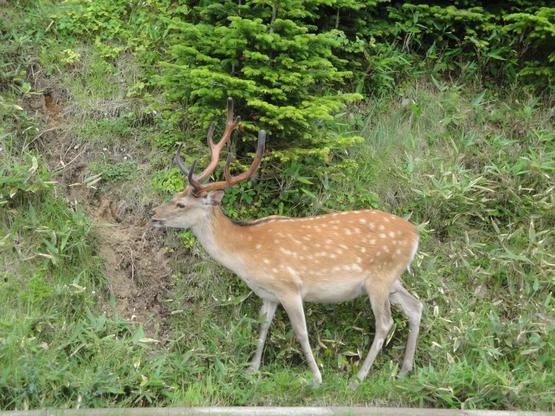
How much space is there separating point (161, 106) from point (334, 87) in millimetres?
2105

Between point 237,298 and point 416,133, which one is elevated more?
point 416,133

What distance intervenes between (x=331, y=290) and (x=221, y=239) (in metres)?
1.09

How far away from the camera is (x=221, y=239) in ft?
27.8

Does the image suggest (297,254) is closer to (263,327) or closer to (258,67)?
(263,327)

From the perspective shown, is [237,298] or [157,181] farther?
[157,181]

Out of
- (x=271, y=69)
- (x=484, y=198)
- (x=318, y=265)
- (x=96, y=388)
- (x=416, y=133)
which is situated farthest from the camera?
(x=416, y=133)

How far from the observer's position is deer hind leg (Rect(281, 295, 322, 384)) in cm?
830

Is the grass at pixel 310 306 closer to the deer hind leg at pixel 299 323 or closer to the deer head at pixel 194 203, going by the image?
the deer hind leg at pixel 299 323

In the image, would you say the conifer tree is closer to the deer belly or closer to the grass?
the grass

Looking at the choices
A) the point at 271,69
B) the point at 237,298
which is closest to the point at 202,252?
the point at 237,298

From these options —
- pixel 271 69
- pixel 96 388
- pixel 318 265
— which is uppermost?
pixel 271 69

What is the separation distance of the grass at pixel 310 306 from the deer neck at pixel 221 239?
1.66 ft

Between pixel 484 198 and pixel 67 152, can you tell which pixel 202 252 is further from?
pixel 484 198

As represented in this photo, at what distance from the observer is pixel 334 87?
10938 millimetres
